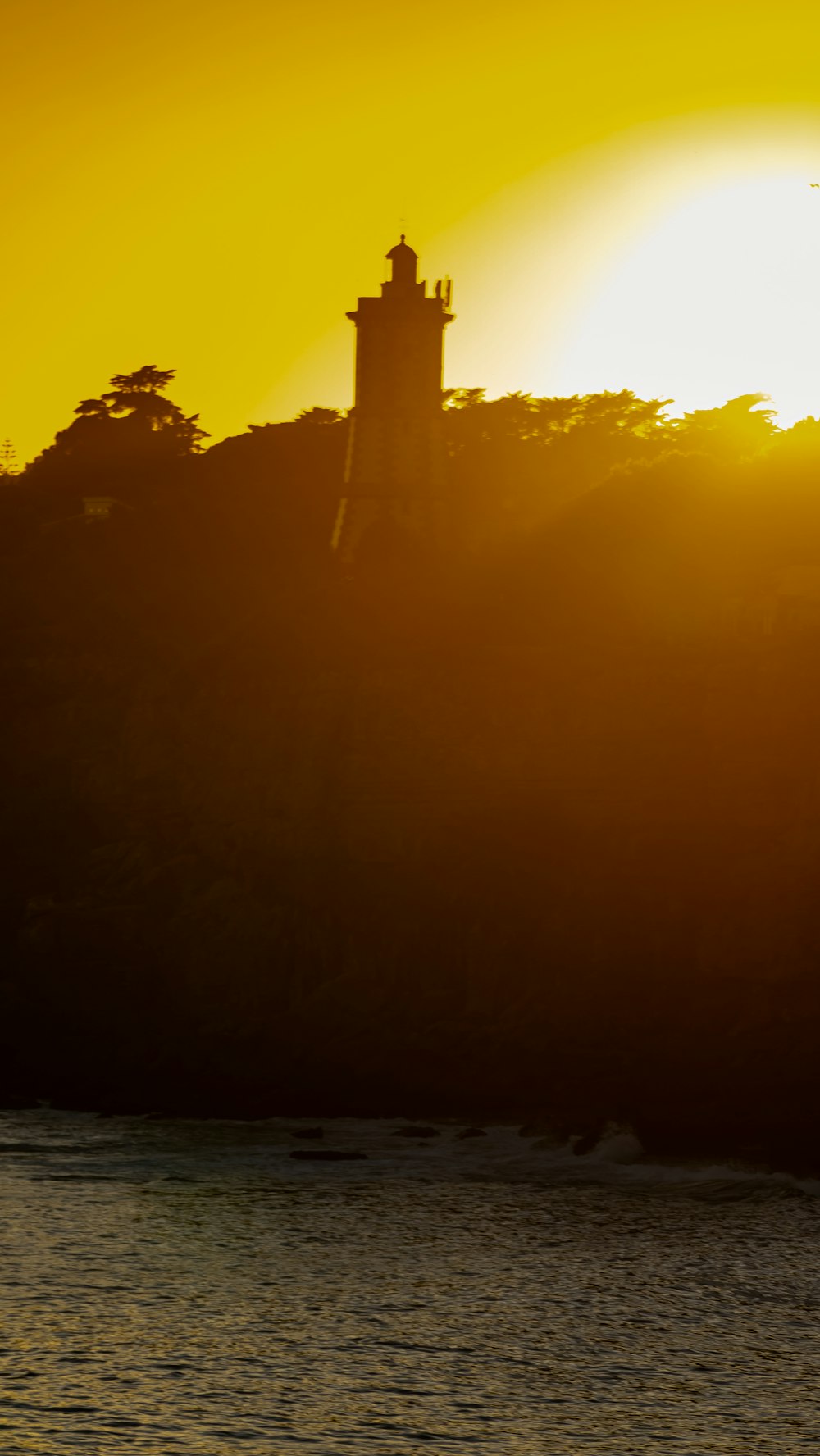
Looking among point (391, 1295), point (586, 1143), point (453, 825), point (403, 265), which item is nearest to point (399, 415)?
point (403, 265)

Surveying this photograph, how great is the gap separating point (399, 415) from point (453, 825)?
45.6 feet

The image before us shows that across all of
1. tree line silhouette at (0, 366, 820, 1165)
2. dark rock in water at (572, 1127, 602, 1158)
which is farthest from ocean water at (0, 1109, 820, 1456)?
tree line silhouette at (0, 366, 820, 1165)

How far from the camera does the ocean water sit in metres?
32.5

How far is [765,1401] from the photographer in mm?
33562

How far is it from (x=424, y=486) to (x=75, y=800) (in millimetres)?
15597

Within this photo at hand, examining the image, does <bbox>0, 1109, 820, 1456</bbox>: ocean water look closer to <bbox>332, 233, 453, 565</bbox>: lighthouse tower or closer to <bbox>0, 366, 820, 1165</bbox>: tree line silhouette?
<bbox>0, 366, 820, 1165</bbox>: tree line silhouette

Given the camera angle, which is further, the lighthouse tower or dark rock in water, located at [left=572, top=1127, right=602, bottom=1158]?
the lighthouse tower

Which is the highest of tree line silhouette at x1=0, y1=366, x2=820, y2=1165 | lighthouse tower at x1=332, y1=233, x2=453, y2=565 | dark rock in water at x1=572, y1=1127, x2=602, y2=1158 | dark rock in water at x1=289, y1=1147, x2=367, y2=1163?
lighthouse tower at x1=332, y1=233, x2=453, y2=565

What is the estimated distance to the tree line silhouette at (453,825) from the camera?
55594 mm

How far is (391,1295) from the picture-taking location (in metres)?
39.1

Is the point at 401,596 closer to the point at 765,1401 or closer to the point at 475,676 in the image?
the point at 475,676

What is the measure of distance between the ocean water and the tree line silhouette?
11.9 ft

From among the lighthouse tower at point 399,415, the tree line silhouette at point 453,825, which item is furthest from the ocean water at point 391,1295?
the lighthouse tower at point 399,415

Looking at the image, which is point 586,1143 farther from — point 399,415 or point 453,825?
point 399,415
